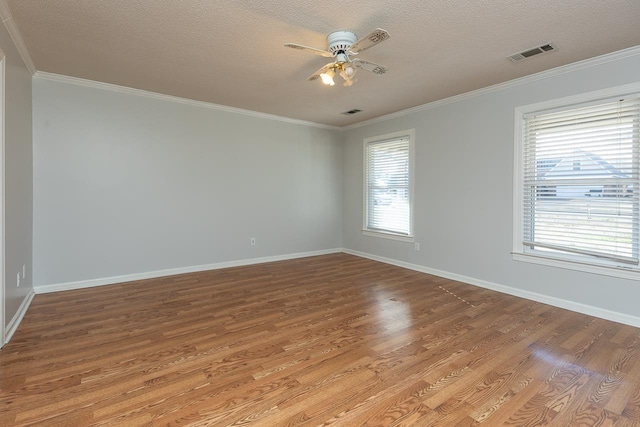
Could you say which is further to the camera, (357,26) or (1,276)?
(357,26)

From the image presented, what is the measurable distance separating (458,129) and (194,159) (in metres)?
3.86

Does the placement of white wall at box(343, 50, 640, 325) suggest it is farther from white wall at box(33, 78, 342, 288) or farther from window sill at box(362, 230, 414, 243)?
white wall at box(33, 78, 342, 288)

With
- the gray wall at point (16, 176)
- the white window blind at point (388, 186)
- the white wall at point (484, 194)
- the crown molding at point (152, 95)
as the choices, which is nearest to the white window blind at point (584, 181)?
the white wall at point (484, 194)

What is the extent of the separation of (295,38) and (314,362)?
2.65 metres

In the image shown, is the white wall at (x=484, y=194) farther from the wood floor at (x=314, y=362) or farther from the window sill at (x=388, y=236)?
the wood floor at (x=314, y=362)

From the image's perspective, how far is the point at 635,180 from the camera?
116 inches

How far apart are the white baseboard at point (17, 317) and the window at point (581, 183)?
5084mm

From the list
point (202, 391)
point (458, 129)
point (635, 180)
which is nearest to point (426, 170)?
point (458, 129)

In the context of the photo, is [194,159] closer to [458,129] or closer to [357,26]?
[357,26]

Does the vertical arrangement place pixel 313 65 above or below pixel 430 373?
above

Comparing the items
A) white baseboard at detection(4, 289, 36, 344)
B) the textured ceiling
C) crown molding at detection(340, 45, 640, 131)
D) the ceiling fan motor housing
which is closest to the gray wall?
white baseboard at detection(4, 289, 36, 344)

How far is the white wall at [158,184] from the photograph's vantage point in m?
3.83

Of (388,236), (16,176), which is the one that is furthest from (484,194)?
(16,176)

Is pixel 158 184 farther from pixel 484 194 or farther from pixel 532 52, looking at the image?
pixel 532 52
